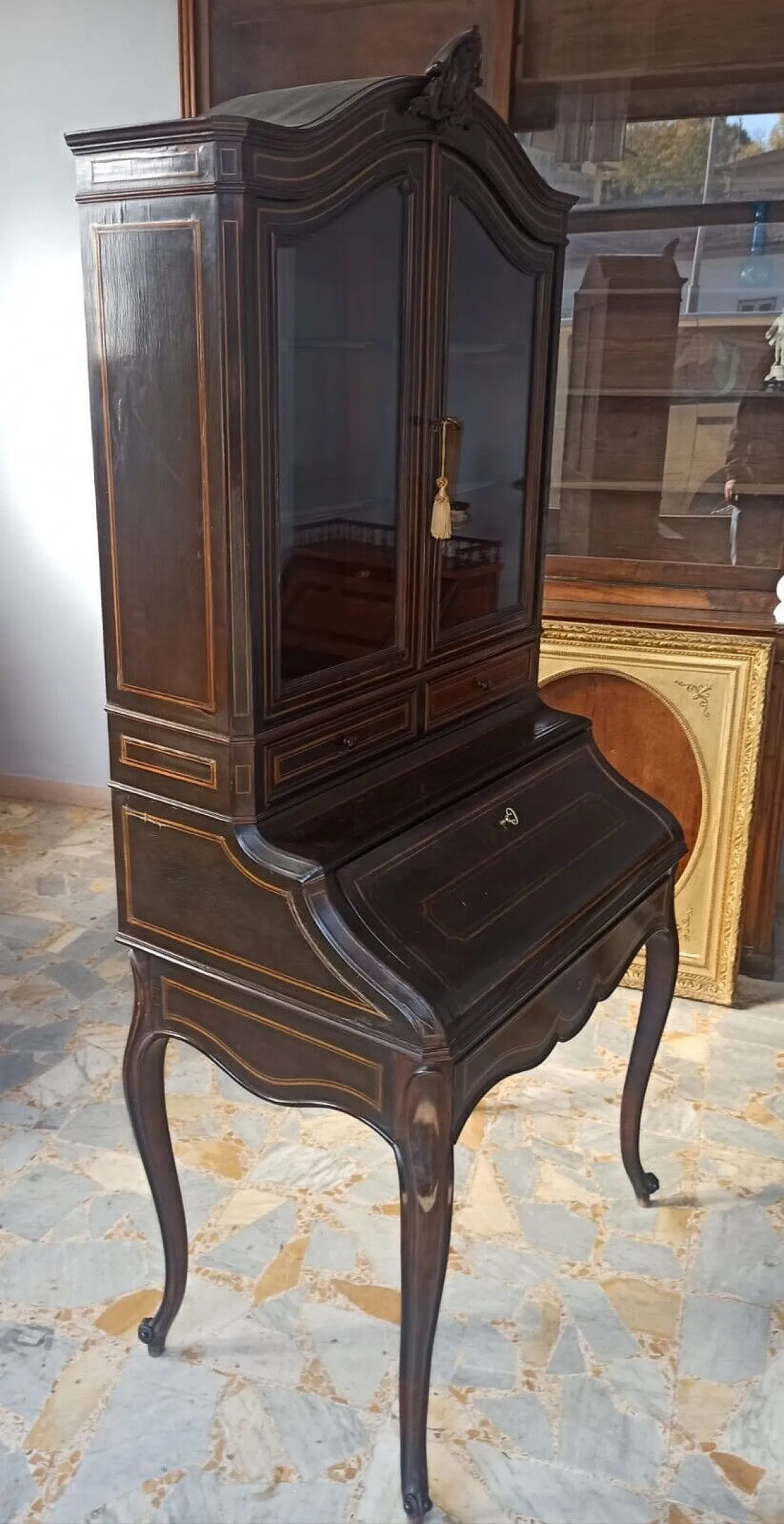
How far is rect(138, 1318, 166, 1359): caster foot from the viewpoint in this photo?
186 centimetres

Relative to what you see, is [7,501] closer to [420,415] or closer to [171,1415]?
[420,415]

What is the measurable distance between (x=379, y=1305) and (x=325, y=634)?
1.16 metres

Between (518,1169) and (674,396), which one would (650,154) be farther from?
(518,1169)

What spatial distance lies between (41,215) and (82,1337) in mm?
3182

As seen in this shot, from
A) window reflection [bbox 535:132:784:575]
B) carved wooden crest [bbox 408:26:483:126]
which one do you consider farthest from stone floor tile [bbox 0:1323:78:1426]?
window reflection [bbox 535:132:784:575]

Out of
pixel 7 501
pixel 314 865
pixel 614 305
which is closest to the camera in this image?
pixel 314 865

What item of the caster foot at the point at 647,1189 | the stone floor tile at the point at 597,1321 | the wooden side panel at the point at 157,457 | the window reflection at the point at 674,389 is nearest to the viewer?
the wooden side panel at the point at 157,457

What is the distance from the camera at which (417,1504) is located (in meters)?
1.58

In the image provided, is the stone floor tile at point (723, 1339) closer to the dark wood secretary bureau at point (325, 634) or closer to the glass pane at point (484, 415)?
the dark wood secretary bureau at point (325, 634)

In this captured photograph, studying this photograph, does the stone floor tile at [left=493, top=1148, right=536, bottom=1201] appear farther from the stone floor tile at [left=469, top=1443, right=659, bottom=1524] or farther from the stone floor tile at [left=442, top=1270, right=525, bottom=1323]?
the stone floor tile at [left=469, top=1443, right=659, bottom=1524]

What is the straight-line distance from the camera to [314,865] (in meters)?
1.42

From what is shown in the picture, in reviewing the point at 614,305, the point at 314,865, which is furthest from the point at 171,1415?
the point at 614,305

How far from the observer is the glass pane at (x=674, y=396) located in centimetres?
294

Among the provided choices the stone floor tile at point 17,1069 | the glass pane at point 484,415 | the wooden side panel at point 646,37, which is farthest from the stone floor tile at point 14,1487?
the wooden side panel at point 646,37
